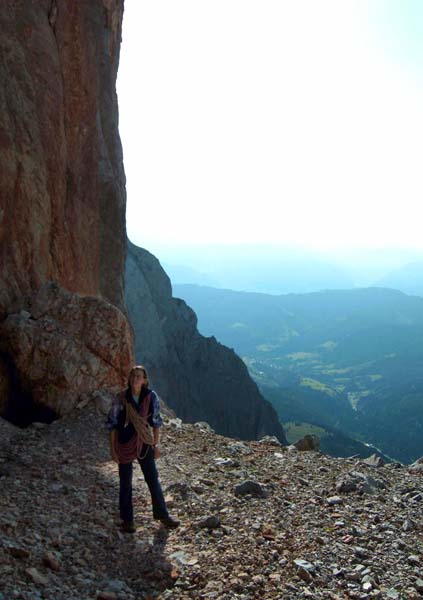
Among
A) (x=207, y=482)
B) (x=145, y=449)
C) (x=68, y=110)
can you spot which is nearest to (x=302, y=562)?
(x=145, y=449)

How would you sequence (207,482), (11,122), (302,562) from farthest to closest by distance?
(11,122), (207,482), (302,562)

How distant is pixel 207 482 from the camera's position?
551 inches

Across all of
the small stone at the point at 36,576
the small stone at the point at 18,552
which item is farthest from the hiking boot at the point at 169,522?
the small stone at the point at 36,576

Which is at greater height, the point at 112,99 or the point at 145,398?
the point at 112,99

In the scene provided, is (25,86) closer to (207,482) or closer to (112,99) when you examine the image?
(112,99)

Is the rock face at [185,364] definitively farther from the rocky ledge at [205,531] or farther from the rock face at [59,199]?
the rocky ledge at [205,531]

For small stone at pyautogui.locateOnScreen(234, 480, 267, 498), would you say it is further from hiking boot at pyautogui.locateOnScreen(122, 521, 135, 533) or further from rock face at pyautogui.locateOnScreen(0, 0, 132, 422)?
rock face at pyautogui.locateOnScreen(0, 0, 132, 422)

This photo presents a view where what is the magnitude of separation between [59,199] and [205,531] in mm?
17317

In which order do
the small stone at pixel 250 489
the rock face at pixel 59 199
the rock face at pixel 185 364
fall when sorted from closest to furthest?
the small stone at pixel 250 489, the rock face at pixel 59 199, the rock face at pixel 185 364

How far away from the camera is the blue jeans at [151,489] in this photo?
1059 centimetres

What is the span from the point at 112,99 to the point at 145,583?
2818 centimetres

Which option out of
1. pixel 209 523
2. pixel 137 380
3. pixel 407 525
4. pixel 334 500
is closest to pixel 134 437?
pixel 137 380

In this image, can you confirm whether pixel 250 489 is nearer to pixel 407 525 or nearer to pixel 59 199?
pixel 407 525

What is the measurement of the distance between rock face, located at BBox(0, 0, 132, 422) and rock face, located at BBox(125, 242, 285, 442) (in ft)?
212
